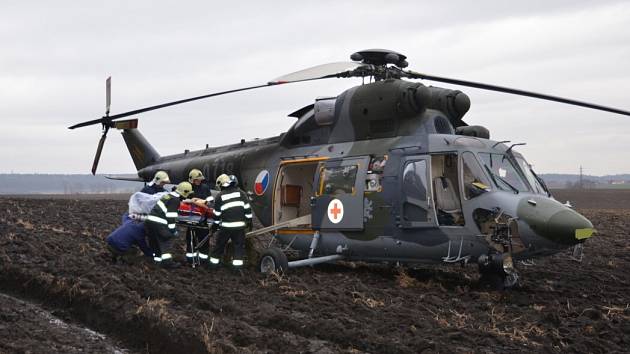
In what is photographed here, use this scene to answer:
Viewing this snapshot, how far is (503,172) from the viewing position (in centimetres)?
962

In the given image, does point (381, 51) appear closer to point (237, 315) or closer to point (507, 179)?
point (507, 179)

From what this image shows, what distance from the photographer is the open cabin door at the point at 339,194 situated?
34.3 feet

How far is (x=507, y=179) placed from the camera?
9531 millimetres

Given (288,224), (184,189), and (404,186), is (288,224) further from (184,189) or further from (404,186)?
(404,186)

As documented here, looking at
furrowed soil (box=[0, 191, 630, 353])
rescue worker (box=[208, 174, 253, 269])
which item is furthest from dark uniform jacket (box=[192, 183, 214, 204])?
furrowed soil (box=[0, 191, 630, 353])

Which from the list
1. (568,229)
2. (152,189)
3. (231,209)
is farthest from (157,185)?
(568,229)

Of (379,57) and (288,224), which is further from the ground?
(379,57)

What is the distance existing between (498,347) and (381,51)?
5674 mm

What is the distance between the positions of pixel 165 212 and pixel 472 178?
4919 mm

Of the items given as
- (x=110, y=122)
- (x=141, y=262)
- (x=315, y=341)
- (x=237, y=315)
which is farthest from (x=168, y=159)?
(x=315, y=341)

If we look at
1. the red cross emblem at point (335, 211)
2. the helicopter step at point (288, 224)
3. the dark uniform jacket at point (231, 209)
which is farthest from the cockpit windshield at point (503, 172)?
the dark uniform jacket at point (231, 209)

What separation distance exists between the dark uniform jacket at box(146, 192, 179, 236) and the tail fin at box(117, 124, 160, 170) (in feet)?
16.9

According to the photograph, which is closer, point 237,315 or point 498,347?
point 498,347

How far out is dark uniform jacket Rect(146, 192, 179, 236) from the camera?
10.7 metres
